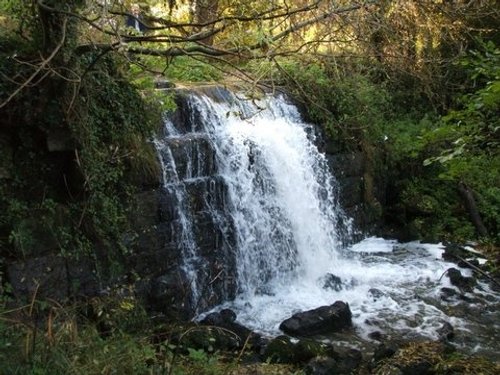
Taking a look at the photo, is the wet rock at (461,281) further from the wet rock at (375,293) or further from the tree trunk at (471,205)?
the tree trunk at (471,205)

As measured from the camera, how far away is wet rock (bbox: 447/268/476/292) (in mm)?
8688

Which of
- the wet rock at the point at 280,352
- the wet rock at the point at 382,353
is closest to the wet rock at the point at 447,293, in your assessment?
the wet rock at the point at 382,353

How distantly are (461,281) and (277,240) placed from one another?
3.08m

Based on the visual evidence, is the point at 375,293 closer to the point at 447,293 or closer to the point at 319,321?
the point at 447,293

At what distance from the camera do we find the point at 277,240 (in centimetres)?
859

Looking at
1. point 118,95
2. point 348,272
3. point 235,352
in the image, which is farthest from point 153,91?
point 348,272

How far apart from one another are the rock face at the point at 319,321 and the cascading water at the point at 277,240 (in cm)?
25

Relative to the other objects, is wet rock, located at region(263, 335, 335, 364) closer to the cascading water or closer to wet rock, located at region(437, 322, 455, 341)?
the cascading water

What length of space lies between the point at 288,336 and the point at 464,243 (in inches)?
226

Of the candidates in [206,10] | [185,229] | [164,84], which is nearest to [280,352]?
[185,229]

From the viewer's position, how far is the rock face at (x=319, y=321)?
688cm

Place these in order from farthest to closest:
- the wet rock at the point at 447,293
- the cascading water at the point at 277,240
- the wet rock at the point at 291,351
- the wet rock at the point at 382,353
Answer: the wet rock at the point at 447,293, the cascading water at the point at 277,240, the wet rock at the point at 382,353, the wet rock at the point at 291,351

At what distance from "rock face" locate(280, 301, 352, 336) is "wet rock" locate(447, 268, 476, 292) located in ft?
7.91

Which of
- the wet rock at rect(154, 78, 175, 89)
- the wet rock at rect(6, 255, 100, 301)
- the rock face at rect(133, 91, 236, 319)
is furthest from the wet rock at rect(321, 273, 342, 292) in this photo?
the wet rock at rect(154, 78, 175, 89)
